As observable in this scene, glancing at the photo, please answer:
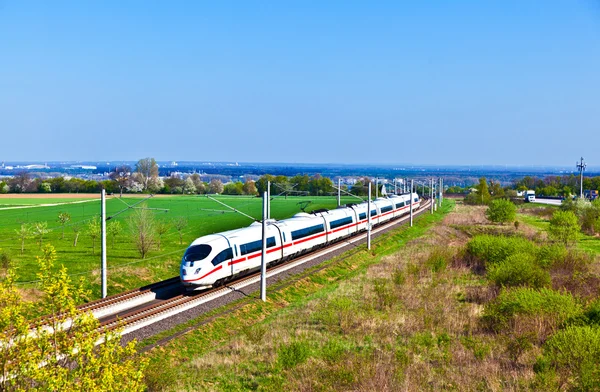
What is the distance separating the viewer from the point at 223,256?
3397 centimetres

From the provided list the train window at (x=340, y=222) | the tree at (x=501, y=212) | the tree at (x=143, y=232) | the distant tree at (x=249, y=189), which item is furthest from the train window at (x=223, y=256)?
the distant tree at (x=249, y=189)

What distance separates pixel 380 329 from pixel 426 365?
5653 mm

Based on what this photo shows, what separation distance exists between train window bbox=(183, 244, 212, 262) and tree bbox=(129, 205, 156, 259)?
630 inches

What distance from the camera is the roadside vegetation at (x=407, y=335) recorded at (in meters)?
21.4

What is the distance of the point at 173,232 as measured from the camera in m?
69.7

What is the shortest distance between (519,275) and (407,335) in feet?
41.7

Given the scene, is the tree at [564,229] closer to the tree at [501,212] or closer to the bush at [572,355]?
the tree at [501,212]

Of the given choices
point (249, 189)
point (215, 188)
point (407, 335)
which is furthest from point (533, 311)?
point (215, 188)

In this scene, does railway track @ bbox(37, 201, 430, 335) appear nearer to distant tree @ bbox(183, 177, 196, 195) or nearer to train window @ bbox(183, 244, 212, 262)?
train window @ bbox(183, 244, 212, 262)

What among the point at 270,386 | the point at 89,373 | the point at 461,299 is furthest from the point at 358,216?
the point at 89,373

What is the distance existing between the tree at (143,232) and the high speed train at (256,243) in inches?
417

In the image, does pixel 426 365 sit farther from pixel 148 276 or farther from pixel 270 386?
pixel 148 276

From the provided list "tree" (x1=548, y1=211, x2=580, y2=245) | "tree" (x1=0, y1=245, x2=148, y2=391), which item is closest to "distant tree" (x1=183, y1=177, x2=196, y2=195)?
"tree" (x1=548, y1=211, x2=580, y2=245)

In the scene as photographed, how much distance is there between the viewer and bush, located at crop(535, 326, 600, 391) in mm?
21125
